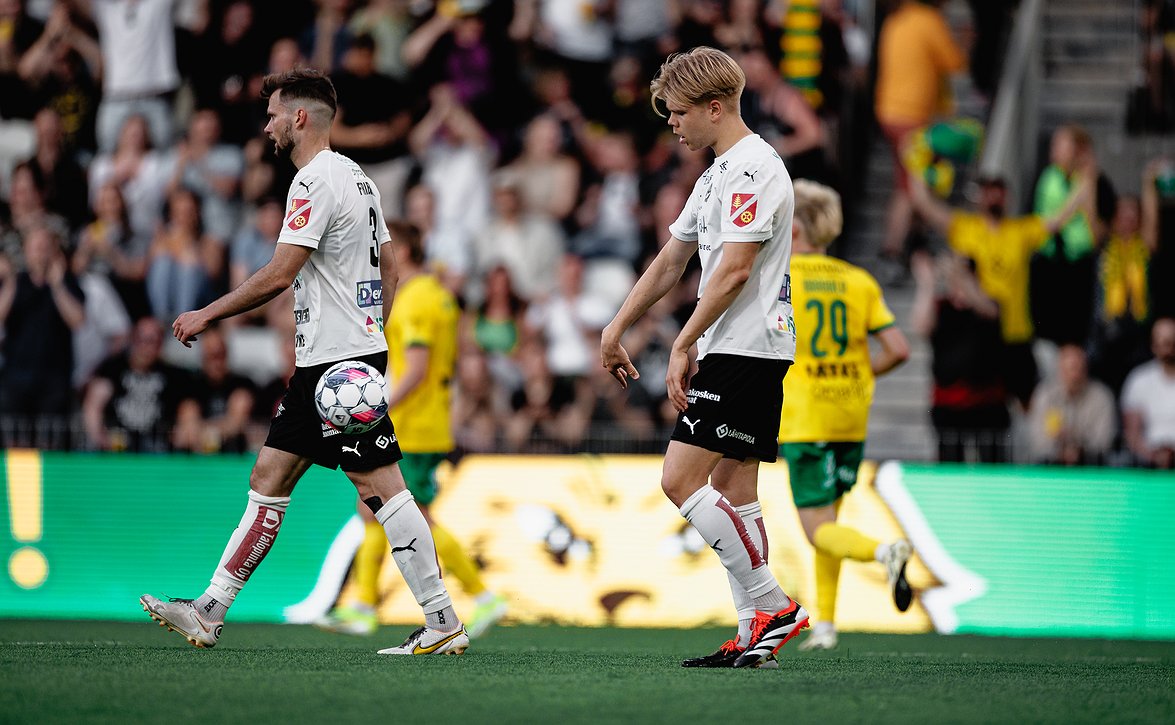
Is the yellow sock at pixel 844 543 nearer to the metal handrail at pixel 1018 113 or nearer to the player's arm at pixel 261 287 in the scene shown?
the player's arm at pixel 261 287

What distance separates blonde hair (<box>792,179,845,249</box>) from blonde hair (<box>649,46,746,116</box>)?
2.02 m

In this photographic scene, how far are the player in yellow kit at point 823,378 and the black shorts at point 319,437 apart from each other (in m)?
2.46

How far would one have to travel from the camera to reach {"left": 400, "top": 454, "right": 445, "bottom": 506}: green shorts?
9.71 metres

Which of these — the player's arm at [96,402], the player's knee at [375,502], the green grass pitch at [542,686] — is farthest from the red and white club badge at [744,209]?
the player's arm at [96,402]

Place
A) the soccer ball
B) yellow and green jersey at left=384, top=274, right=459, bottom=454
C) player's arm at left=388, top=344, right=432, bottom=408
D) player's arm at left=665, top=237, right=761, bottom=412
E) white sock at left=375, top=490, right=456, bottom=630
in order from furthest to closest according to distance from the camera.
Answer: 1. yellow and green jersey at left=384, top=274, right=459, bottom=454
2. player's arm at left=388, top=344, right=432, bottom=408
3. white sock at left=375, top=490, right=456, bottom=630
4. the soccer ball
5. player's arm at left=665, top=237, right=761, bottom=412

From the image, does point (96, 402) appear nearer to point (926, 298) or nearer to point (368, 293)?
point (926, 298)

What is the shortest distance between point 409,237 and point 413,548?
3097 millimetres

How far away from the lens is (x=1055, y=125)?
16047 millimetres

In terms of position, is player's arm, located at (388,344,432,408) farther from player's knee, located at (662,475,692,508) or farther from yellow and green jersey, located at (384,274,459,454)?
player's knee, located at (662,475,692,508)

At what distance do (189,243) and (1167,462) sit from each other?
26.8 feet

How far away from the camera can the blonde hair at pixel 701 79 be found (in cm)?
671

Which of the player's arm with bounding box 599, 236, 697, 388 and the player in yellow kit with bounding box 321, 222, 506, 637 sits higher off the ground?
the player's arm with bounding box 599, 236, 697, 388

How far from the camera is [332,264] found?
7074mm

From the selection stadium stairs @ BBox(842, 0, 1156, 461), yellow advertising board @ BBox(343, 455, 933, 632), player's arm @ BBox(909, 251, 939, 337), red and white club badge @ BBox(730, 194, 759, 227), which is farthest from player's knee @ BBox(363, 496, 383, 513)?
stadium stairs @ BBox(842, 0, 1156, 461)
